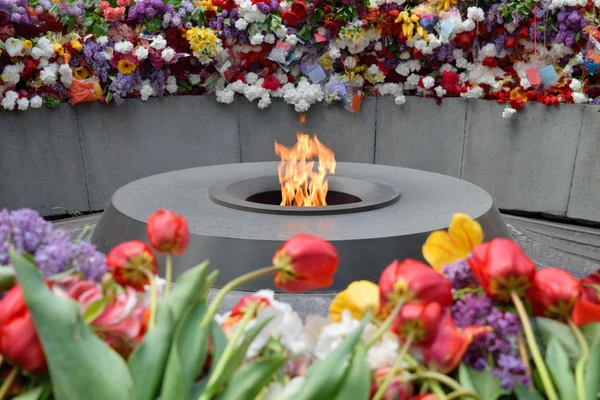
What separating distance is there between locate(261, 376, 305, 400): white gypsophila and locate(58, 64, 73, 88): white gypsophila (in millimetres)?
4304

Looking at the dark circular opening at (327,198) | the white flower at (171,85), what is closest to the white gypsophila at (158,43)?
the white flower at (171,85)

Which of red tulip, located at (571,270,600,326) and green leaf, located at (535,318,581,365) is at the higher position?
red tulip, located at (571,270,600,326)

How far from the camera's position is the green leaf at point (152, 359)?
522 mm

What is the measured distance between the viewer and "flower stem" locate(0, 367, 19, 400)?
504mm

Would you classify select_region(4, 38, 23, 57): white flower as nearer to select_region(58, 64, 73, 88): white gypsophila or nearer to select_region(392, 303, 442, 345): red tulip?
select_region(58, 64, 73, 88): white gypsophila

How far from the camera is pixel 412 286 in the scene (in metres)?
0.58

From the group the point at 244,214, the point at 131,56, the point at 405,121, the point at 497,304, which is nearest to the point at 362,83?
the point at 405,121

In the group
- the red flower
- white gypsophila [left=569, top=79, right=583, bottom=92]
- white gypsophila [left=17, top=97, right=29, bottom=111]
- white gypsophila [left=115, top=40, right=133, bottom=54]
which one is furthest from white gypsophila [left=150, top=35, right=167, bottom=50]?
white gypsophila [left=569, top=79, right=583, bottom=92]

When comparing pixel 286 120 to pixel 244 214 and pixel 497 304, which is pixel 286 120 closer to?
pixel 244 214

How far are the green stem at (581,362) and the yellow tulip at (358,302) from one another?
198 millimetres

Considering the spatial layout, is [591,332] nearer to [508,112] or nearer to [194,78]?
[508,112]

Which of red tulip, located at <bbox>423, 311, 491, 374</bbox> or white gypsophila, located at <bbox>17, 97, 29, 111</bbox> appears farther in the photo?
white gypsophila, located at <bbox>17, 97, 29, 111</bbox>

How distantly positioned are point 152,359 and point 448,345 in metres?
0.28

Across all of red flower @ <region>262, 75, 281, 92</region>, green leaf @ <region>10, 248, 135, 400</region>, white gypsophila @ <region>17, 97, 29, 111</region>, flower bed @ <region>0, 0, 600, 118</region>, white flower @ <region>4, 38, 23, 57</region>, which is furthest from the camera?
red flower @ <region>262, 75, 281, 92</region>
